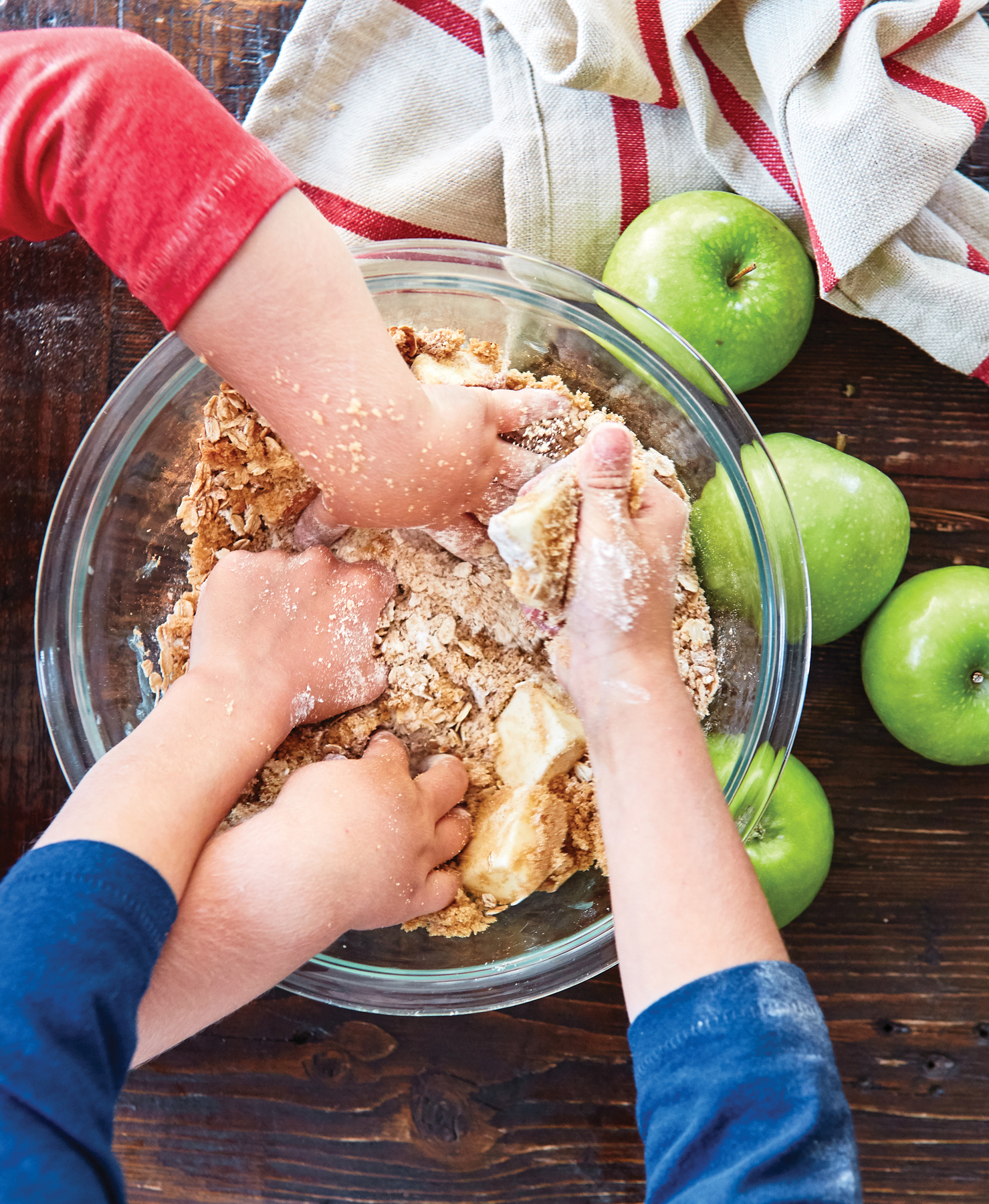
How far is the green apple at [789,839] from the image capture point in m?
0.81

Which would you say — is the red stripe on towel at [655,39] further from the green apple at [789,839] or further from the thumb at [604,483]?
the green apple at [789,839]

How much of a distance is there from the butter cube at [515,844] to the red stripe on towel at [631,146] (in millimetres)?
606

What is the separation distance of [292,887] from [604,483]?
0.38 metres

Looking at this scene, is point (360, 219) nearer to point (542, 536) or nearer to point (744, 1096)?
point (542, 536)

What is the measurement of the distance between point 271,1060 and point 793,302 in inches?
36.1

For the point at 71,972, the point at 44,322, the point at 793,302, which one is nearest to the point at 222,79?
the point at 44,322

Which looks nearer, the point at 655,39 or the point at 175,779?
the point at 175,779

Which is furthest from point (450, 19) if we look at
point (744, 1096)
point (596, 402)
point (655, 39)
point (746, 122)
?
point (744, 1096)

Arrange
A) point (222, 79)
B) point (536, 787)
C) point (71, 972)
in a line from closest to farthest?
point (71, 972) < point (536, 787) < point (222, 79)

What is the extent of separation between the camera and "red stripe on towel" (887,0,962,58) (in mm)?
780

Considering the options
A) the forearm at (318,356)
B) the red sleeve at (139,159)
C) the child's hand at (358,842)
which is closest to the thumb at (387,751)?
the child's hand at (358,842)

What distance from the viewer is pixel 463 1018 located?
0.88 m

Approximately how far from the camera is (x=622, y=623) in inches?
25.1

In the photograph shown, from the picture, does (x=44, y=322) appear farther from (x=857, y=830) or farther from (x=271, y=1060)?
(x=857, y=830)
